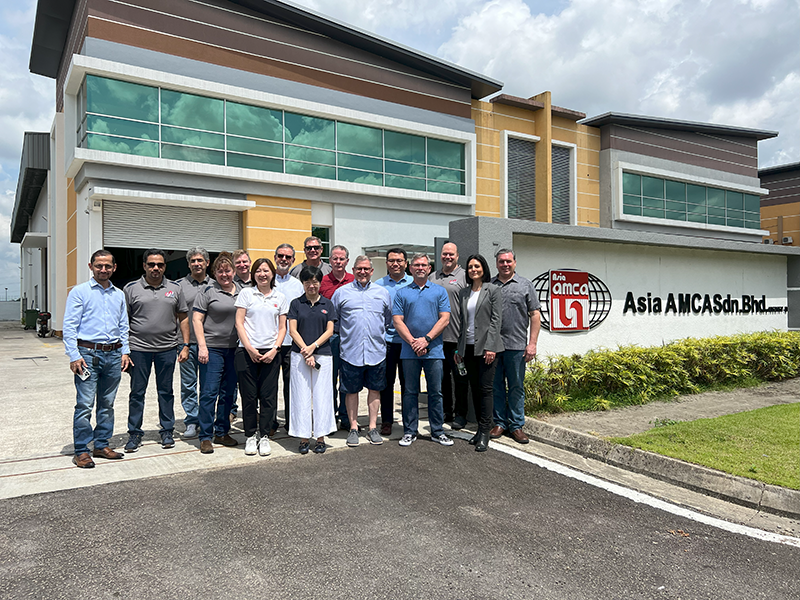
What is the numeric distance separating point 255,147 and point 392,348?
13.4m

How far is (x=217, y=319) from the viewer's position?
588 cm

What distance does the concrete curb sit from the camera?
14.3ft

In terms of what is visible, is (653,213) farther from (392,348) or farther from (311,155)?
(392,348)

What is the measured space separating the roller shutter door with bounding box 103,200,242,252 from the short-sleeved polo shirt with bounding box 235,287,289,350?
12.7 metres

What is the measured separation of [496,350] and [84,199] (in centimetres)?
1535

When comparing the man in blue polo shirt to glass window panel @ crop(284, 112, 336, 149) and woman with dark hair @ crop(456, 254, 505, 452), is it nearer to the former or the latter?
woman with dark hair @ crop(456, 254, 505, 452)

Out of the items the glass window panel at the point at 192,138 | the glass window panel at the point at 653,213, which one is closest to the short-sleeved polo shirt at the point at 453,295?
the glass window panel at the point at 192,138

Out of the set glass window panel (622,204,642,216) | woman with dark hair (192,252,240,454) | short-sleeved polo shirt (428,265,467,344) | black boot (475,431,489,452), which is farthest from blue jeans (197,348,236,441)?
glass window panel (622,204,642,216)

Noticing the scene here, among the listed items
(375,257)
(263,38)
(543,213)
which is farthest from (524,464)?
(543,213)

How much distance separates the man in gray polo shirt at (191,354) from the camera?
6.28 metres

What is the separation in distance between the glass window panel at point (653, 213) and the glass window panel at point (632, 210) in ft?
1.05

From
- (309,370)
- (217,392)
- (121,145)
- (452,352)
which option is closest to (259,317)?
(309,370)

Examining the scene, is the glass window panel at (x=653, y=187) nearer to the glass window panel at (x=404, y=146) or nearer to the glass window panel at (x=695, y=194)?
the glass window panel at (x=695, y=194)

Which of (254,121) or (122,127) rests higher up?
(254,121)
